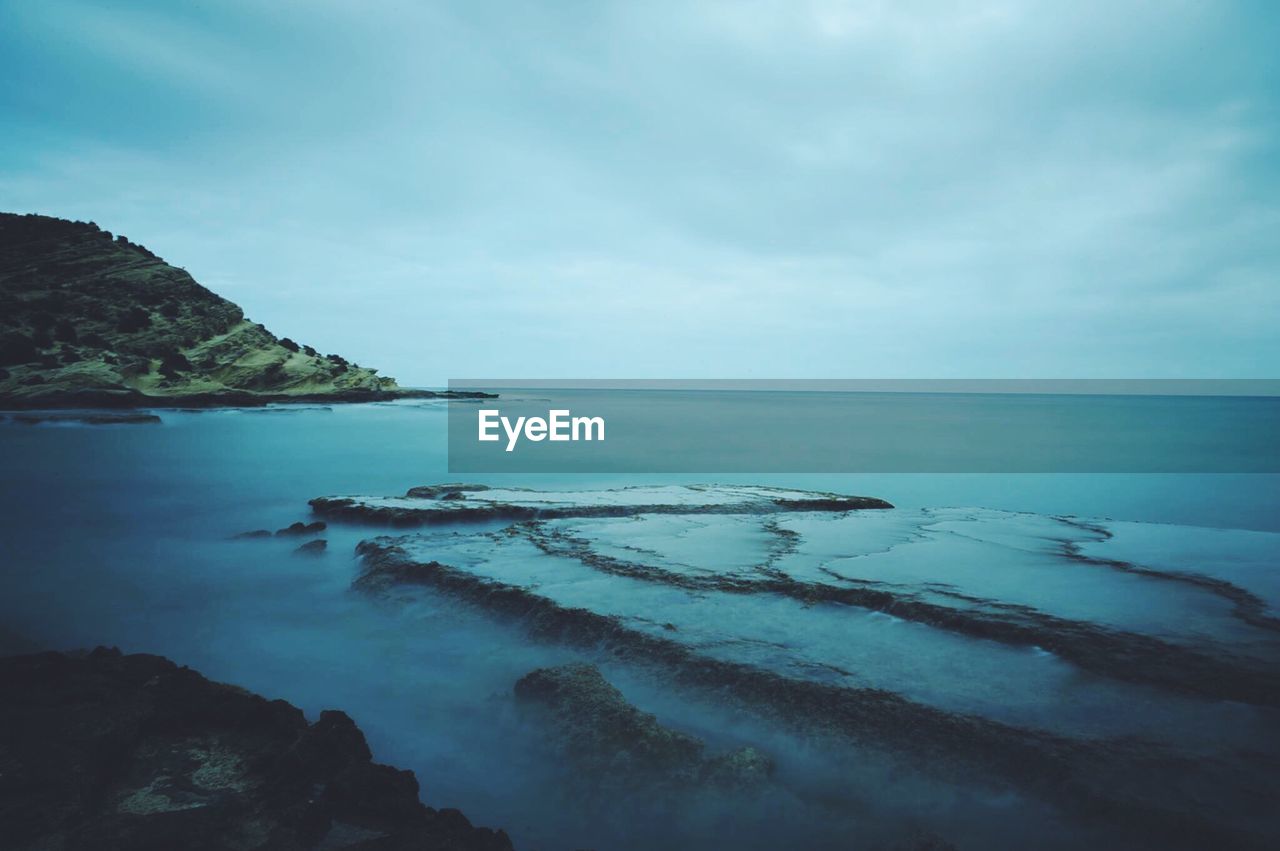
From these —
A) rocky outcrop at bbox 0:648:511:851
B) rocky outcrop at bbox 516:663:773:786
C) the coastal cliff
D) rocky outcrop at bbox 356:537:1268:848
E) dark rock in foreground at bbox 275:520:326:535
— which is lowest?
dark rock in foreground at bbox 275:520:326:535

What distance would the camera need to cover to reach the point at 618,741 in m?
4.23

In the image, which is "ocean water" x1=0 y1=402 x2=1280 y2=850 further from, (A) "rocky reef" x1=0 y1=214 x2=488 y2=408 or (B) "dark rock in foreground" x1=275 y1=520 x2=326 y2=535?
(A) "rocky reef" x1=0 y1=214 x2=488 y2=408

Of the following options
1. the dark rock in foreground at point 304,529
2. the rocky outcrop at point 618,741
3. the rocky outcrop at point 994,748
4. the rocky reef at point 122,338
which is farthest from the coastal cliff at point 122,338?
the rocky outcrop at point 994,748

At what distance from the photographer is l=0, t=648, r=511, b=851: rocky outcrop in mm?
2904

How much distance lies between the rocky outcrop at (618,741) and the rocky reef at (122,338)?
47620mm

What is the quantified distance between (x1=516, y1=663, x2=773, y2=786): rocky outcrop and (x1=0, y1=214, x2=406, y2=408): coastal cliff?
156ft

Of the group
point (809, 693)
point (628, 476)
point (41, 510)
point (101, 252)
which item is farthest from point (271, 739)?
point (101, 252)

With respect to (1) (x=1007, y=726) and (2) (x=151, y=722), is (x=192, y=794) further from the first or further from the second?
(1) (x=1007, y=726)

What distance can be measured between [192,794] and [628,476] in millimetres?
16540

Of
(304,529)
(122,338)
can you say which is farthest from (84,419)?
(304,529)

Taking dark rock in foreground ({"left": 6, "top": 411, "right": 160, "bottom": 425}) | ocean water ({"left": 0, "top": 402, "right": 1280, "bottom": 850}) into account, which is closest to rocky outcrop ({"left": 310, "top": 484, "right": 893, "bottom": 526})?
ocean water ({"left": 0, "top": 402, "right": 1280, "bottom": 850})

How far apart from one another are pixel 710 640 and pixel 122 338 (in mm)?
61886

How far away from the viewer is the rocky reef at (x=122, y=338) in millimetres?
40156

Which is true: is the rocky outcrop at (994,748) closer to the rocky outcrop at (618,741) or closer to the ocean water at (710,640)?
the ocean water at (710,640)
